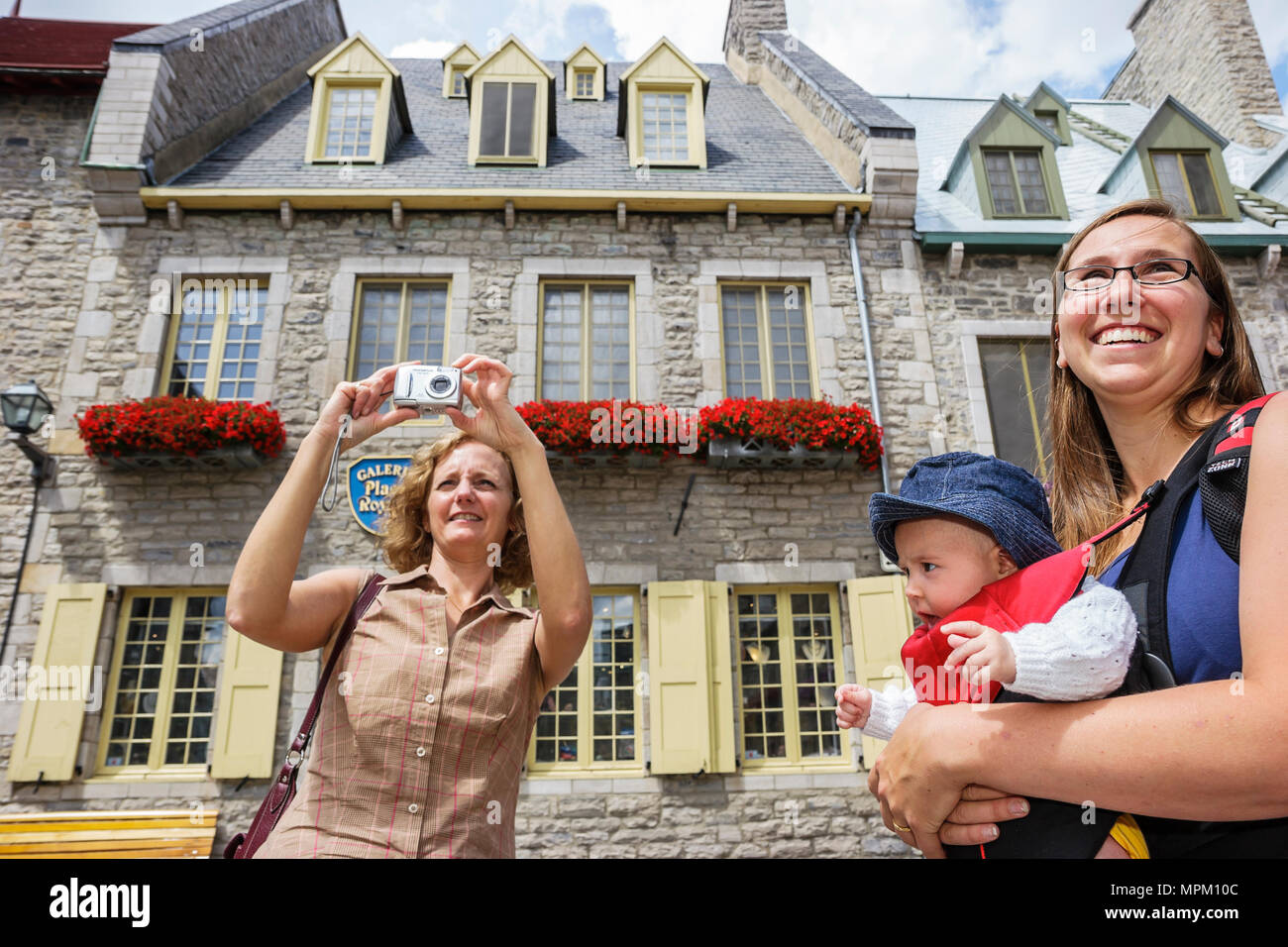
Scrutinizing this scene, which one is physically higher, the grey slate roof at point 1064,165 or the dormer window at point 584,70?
the dormer window at point 584,70

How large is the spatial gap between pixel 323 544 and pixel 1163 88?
1767cm

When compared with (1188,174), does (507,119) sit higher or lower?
higher

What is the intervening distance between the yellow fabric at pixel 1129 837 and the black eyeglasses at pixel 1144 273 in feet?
3.11

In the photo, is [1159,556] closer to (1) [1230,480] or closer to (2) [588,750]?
(1) [1230,480]

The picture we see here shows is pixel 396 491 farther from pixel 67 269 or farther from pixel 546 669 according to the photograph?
pixel 67 269

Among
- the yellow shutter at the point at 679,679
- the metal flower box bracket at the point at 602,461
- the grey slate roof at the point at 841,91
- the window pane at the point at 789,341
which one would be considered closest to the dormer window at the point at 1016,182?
the grey slate roof at the point at 841,91

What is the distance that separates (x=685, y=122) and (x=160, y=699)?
32.6 ft

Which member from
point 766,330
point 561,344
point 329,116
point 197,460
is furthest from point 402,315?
point 766,330

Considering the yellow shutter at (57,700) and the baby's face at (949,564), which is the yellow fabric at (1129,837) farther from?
the yellow shutter at (57,700)

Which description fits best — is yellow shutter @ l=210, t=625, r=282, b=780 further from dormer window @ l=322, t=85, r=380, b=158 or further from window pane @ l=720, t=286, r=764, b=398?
dormer window @ l=322, t=85, r=380, b=158

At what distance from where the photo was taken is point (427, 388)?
6.99 feet

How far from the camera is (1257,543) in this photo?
0.95 m

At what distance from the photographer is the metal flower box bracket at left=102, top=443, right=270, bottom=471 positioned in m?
7.95

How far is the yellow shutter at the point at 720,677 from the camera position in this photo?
24.8 ft
